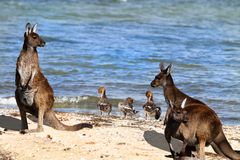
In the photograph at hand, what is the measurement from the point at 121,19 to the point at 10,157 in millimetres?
22715

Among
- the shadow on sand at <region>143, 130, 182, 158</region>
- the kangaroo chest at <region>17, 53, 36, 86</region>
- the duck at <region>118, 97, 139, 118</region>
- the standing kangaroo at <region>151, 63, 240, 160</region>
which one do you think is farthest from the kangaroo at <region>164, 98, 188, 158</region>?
the duck at <region>118, 97, 139, 118</region>

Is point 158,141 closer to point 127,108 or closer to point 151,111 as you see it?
point 151,111

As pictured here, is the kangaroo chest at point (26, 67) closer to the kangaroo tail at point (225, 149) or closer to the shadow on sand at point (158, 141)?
the shadow on sand at point (158, 141)

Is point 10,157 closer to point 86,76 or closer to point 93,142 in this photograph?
point 93,142

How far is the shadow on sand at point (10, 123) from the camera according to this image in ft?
38.2

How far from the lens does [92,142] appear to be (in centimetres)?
1059

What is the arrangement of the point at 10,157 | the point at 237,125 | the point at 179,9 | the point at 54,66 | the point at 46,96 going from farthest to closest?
the point at 179,9
the point at 54,66
the point at 237,125
the point at 46,96
the point at 10,157

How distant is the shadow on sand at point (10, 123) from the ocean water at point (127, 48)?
2.65m

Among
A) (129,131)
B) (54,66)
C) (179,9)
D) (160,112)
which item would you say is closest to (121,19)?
(179,9)

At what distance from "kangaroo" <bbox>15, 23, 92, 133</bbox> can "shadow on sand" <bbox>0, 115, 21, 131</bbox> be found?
0.35 m

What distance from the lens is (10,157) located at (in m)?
9.72

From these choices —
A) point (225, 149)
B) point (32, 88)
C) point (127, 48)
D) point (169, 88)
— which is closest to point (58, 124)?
point (32, 88)

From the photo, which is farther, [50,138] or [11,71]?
Answer: [11,71]

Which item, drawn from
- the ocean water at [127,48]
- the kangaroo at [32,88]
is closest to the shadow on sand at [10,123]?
the kangaroo at [32,88]
